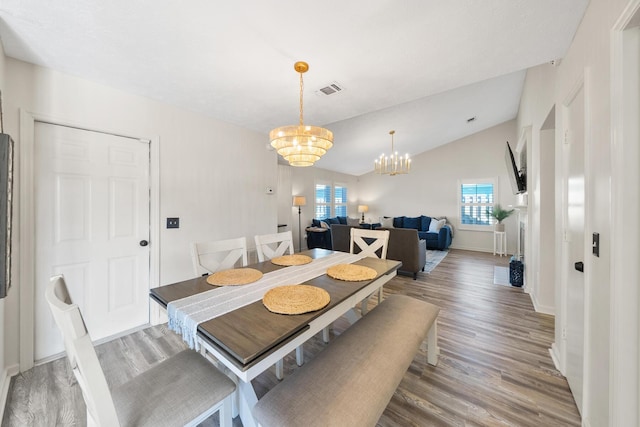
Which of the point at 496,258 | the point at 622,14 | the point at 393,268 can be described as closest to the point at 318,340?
the point at 393,268

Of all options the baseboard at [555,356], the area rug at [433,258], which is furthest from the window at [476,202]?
the baseboard at [555,356]

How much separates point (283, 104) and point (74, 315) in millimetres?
2427

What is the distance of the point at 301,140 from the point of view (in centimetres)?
172

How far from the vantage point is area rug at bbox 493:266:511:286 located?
3.74 m

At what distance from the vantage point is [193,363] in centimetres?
118

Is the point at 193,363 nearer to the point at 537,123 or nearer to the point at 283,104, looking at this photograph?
the point at 283,104

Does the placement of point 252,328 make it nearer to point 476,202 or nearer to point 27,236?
point 27,236

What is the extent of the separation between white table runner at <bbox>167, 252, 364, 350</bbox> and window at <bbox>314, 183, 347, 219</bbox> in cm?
521

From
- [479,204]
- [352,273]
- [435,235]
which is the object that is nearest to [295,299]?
[352,273]

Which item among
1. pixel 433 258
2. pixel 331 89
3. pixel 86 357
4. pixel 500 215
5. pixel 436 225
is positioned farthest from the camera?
pixel 436 225

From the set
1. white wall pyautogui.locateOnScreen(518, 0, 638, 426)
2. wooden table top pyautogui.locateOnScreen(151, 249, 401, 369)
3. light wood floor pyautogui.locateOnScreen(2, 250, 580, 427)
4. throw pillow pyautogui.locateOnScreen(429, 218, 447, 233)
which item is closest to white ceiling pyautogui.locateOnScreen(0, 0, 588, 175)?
white wall pyautogui.locateOnScreen(518, 0, 638, 426)

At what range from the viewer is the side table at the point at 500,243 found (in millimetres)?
5805

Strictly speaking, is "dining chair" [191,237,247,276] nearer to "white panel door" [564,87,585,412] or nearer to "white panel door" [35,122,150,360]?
"white panel door" [35,122,150,360]

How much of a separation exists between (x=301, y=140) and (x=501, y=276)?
4346mm
